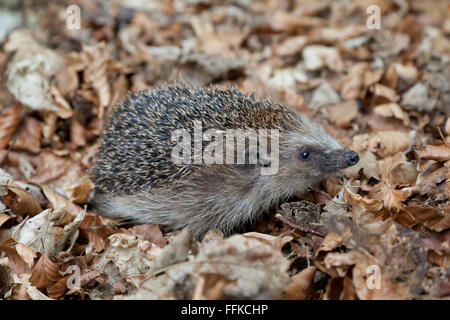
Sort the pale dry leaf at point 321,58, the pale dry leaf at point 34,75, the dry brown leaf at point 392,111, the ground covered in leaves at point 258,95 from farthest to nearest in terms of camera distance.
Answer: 1. the pale dry leaf at point 321,58
2. the pale dry leaf at point 34,75
3. the dry brown leaf at point 392,111
4. the ground covered in leaves at point 258,95

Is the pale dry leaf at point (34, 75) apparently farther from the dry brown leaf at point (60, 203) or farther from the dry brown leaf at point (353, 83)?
the dry brown leaf at point (353, 83)

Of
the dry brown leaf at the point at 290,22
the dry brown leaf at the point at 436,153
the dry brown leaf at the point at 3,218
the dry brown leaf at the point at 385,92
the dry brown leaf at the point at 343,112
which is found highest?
the dry brown leaf at the point at 290,22

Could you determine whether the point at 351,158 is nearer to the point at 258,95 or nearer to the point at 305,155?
the point at 305,155

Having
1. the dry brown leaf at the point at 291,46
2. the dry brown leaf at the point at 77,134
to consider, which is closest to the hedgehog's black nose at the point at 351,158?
the dry brown leaf at the point at 291,46

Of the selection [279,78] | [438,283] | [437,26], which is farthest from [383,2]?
[438,283]

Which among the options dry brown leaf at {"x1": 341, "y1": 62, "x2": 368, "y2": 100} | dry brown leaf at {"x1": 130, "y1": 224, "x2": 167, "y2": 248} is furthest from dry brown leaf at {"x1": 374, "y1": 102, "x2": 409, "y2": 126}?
dry brown leaf at {"x1": 130, "y1": 224, "x2": 167, "y2": 248}

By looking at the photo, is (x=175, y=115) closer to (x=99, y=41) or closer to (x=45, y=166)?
(x=45, y=166)
